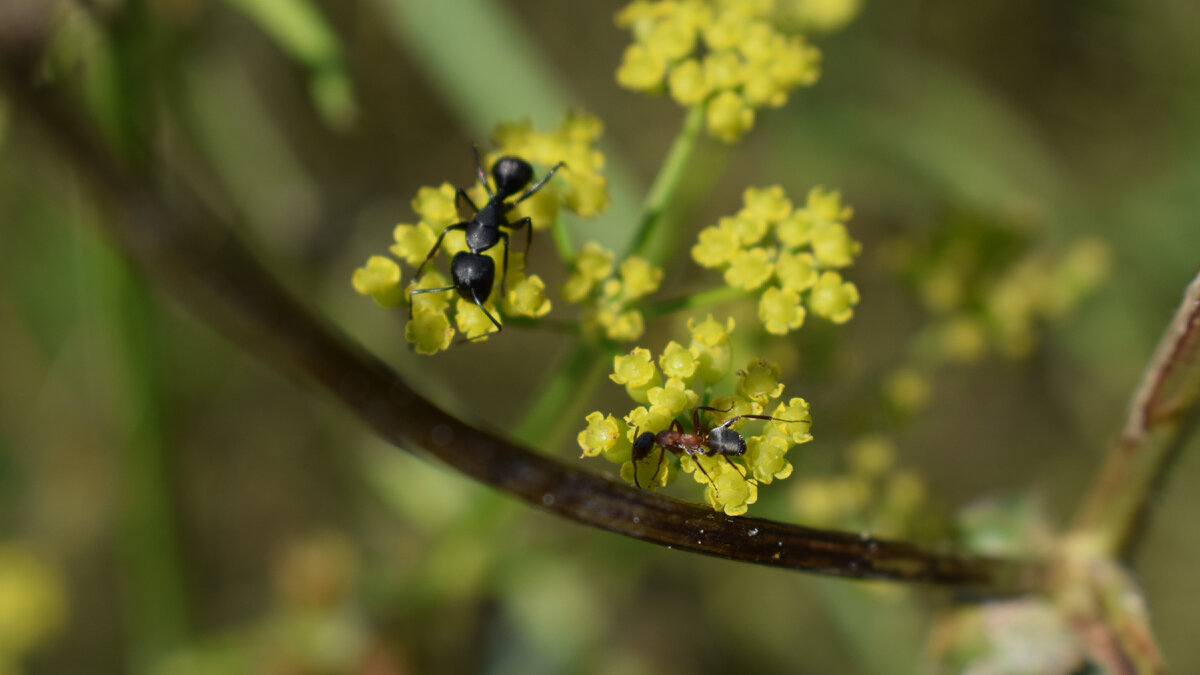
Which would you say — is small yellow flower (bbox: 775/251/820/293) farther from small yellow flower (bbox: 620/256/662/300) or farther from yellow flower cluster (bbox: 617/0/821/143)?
yellow flower cluster (bbox: 617/0/821/143)

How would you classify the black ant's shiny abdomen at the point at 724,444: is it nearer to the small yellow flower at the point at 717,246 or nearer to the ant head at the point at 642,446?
the ant head at the point at 642,446

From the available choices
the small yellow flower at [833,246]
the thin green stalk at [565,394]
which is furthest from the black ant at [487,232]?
the small yellow flower at [833,246]

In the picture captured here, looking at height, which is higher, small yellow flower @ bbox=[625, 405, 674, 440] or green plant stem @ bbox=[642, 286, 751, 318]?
small yellow flower @ bbox=[625, 405, 674, 440]

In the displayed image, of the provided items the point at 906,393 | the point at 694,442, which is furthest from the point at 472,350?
the point at 694,442

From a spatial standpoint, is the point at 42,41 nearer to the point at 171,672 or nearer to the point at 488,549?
the point at 488,549

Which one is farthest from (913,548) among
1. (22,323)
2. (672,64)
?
(22,323)

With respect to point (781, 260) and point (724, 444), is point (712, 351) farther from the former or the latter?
point (781, 260)

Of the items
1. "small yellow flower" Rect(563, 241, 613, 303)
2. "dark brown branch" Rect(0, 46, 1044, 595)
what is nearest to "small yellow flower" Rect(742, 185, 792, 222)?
"small yellow flower" Rect(563, 241, 613, 303)
